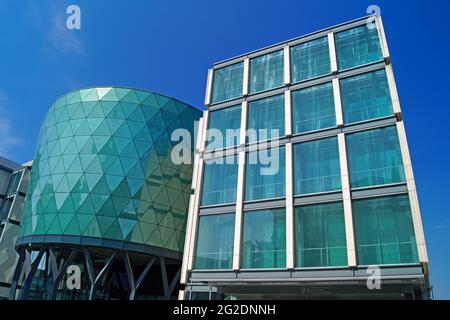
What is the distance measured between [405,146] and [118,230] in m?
23.0

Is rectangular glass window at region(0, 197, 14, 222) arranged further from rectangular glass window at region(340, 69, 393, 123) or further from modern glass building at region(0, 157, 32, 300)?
rectangular glass window at region(340, 69, 393, 123)

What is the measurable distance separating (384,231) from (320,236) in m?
3.00

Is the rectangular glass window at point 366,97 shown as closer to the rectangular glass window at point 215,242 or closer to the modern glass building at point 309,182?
the modern glass building at point 309,182

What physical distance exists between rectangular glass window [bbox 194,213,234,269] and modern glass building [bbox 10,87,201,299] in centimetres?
1122

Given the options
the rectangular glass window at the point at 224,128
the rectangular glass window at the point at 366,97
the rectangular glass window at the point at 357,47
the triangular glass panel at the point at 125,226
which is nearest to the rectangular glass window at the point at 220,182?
the rectangular glass window at the point at 224,128

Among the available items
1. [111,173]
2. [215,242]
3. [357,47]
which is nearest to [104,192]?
[111,173]

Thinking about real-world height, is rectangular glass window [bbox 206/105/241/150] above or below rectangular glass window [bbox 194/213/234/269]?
above

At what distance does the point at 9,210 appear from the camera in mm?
48656

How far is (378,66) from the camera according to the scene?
20.3m

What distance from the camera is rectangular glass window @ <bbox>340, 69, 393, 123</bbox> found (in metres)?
19.3

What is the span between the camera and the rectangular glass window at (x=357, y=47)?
21.0 meters

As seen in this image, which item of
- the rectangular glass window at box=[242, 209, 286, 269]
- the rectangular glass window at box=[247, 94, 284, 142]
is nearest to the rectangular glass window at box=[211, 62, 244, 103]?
the rectangular glass window at box=[247, 94, 284, 142]
